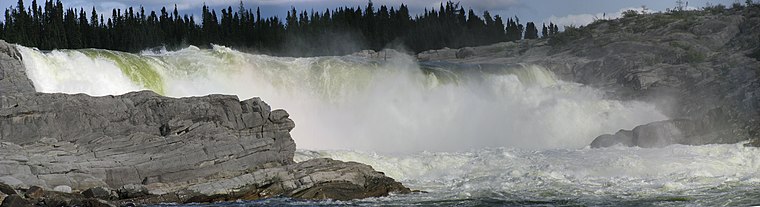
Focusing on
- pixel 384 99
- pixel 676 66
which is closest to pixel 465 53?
pixel 676 66

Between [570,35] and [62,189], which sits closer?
[62,189]

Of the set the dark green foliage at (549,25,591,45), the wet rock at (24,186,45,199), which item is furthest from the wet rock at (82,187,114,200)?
the dark green foliage at (549,25,591,45)

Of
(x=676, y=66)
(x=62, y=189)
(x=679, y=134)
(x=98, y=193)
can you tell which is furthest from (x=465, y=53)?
(x=62, y=189)

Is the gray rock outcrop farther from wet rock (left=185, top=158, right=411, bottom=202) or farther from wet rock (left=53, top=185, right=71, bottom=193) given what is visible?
wet rock (left=185, top=158, right=411, bottom=202)

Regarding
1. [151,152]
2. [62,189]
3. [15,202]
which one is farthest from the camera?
[151,152]

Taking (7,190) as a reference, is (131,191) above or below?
below

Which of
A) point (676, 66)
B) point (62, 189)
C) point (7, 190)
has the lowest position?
point (62, 189)

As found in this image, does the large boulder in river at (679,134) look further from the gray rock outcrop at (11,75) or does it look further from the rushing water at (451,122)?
the gray rock outcrop at (11,75)

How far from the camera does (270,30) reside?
89.9m

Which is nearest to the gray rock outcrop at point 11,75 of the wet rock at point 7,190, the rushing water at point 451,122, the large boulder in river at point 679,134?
the rushing water at point 451,122

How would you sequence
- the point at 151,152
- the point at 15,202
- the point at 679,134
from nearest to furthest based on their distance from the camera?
the point at 15,202 → the point at 151,152 → the point at 679,134

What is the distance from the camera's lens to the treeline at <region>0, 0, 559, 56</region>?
71688mm

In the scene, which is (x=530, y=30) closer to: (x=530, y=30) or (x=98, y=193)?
(x=530, y=30)

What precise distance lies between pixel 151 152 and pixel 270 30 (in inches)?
2646
